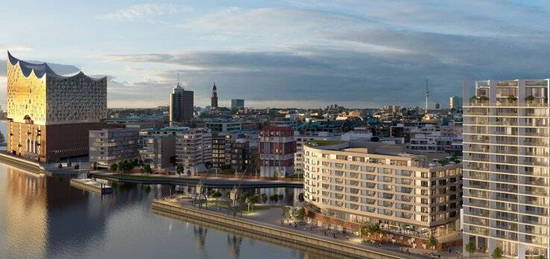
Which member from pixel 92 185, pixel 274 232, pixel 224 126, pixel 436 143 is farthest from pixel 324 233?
pixel 224 126

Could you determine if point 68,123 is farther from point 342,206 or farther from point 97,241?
point 342,206

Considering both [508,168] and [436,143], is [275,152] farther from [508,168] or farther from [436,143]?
[508,168]

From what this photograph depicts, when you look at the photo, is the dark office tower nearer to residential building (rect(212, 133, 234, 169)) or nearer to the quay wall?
residential building (rect(212, 133, 234, 169))

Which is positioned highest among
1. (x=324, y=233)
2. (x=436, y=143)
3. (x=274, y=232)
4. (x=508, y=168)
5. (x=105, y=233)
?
(x=508, y=168)

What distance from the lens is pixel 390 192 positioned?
35594 mm

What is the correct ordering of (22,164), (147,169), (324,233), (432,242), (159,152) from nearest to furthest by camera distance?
(432,242)
(324,233)
(147,169)
(159,152)
(22,164)

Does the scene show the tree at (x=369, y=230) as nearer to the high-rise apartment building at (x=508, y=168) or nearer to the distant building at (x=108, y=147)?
the high-rise apartment building at (x=508, y=168)

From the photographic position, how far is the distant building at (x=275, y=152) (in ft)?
209

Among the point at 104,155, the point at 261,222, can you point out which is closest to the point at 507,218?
the point at 261,222

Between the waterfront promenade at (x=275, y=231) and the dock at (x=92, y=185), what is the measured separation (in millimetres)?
10430

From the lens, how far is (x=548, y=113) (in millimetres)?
27984

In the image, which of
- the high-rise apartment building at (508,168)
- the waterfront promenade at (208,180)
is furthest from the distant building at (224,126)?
the high-rise apartment building at (508,168)

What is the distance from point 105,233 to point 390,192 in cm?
1910

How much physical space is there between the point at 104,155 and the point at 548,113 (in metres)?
56.9
